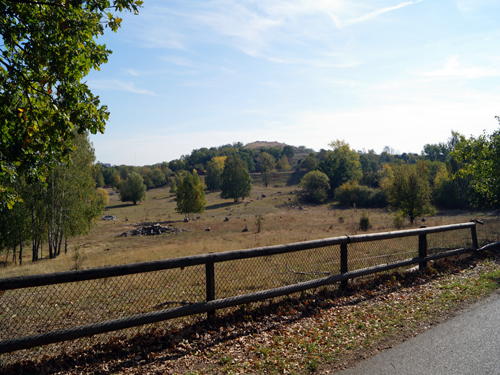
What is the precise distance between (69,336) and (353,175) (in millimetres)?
92403

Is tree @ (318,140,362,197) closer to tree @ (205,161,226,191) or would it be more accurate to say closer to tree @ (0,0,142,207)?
tree @ (205,161,226,191)

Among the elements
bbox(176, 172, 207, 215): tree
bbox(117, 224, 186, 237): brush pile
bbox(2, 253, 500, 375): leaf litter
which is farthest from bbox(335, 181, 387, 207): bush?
bbox(2, 253, 500, 375): leaf litter

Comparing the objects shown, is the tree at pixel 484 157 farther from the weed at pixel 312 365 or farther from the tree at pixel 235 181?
the tree at pixel 235 181

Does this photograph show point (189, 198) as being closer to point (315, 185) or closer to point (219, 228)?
point (219, 228)

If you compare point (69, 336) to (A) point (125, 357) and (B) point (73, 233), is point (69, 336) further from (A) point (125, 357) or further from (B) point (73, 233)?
(B) point (73, 233)

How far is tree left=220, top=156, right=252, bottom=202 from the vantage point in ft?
267

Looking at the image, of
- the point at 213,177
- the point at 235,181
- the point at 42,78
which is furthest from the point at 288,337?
the point at 213,177

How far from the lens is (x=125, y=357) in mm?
4375

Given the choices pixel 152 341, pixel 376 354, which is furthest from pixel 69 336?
pixel 376 354

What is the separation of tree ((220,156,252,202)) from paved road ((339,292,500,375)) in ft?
250

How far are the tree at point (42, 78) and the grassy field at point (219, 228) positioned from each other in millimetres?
10378

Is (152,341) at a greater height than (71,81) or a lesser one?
lesser

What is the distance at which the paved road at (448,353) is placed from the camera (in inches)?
159

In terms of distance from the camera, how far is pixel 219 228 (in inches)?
1677
